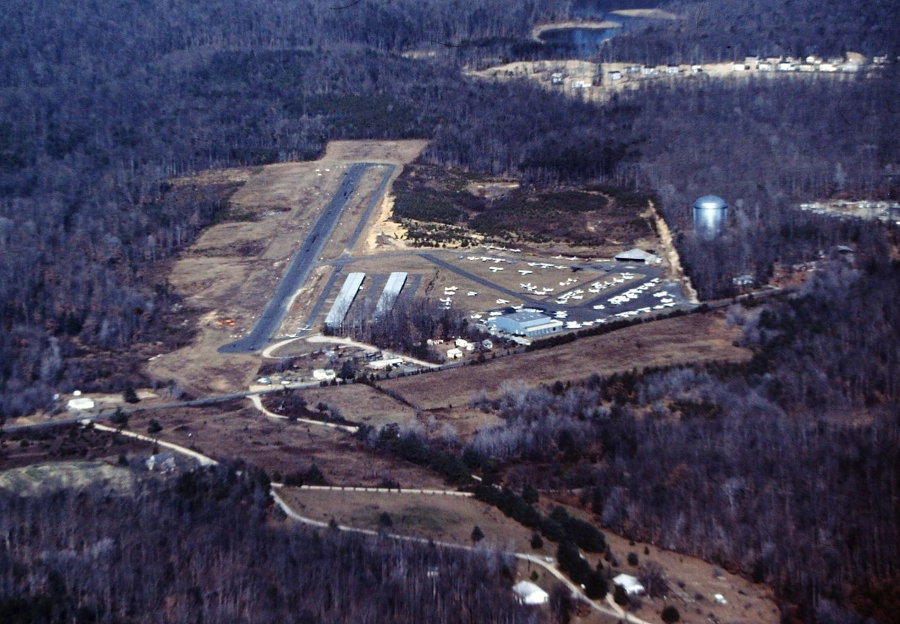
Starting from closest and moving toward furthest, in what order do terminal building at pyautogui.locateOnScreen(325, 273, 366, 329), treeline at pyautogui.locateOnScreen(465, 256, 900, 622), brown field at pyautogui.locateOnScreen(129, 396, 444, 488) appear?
treeline at pyautogui.locateOnScreen(465, 256, 900, 622) < brown field at pyautogui.locateOnScreen(129, 396, 444, 488) < terminal building at pyautogui.locateOnScreen(325, 273, 366, 329)

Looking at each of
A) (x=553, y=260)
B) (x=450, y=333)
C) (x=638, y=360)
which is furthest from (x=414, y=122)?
(x=638, y=360)

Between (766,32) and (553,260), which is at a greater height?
(766,32)

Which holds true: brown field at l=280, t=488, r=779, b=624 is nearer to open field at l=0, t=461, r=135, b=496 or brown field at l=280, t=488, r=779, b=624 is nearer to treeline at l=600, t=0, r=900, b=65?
open field at l=0, t=461, r=135, b=496

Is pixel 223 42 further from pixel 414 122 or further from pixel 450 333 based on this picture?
pixel 450 333

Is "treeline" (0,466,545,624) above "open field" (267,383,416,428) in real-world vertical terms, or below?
above

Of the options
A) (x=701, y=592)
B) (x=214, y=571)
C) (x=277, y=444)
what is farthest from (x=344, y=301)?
(x=701, y=592)

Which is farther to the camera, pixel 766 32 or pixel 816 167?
pixel 766 32

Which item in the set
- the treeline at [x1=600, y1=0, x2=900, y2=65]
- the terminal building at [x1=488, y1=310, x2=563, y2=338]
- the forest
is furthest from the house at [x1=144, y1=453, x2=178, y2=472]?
the treeline at [x1=600, y1=0, x2=900, y2=65]
